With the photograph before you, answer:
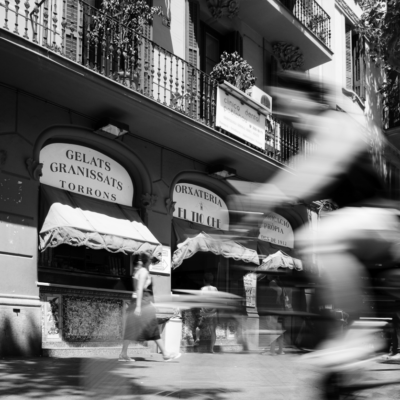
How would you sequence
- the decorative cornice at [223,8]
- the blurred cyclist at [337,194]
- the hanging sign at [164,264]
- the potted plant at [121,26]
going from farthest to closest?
the decorative cornice at [223,8] < the hanging sign at [164,264] < the potted plant at [121,26] < the blurred cyclist at [337,194]

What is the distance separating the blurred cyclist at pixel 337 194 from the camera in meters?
3.44

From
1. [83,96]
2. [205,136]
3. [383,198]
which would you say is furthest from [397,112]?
[383,198]

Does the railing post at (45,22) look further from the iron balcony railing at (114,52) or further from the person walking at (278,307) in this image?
the person walking at (278,307)

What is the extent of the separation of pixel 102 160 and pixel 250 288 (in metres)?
8.64

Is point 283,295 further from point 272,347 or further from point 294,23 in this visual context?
point 294,23

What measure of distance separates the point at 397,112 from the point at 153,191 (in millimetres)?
11968

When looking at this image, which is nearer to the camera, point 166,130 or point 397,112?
point 166,130

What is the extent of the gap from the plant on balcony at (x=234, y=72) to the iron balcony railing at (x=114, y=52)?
44 centimetres

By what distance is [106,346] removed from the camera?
10.6 metres

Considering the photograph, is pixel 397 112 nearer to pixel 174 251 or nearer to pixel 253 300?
pixel 174 251

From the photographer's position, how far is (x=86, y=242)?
994 cm

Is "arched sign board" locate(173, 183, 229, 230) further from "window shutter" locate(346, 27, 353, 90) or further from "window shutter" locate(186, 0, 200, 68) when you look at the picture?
"window shutter" locate(346, 27, 353, 90)

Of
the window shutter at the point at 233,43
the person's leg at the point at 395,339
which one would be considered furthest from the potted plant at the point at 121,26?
the person's leg at the point at 395,339

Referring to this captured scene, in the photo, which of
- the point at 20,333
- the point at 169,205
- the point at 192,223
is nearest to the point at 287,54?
the point at 192,223
